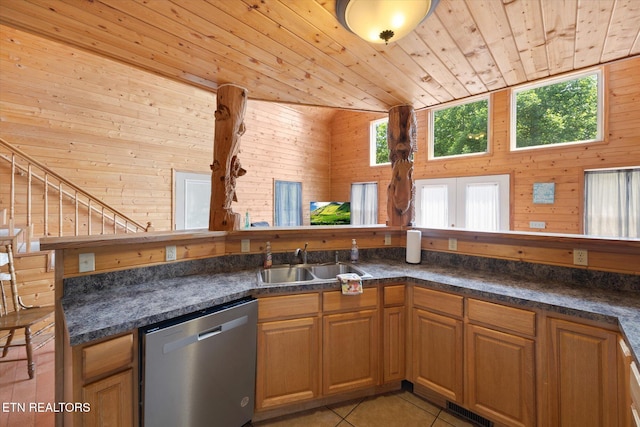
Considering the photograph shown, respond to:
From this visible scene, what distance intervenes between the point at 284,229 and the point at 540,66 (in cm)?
226

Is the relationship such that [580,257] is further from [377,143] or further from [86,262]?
[377,143]

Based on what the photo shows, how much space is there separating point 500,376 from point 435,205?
14.3 feet

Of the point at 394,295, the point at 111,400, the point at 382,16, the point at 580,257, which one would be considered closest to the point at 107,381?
the point at 111,400

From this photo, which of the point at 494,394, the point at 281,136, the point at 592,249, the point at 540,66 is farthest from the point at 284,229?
the point at 281,136

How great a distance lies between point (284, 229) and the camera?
2.21m

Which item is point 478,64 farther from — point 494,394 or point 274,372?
point 274,372

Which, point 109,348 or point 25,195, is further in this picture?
point 25,195

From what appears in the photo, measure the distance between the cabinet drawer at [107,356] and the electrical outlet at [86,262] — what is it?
2.07 feet

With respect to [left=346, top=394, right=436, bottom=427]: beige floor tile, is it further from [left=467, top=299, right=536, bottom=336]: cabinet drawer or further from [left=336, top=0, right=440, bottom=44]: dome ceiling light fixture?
[left=336, top=0, right=440, bottom=44]: dome ceiling light fixture

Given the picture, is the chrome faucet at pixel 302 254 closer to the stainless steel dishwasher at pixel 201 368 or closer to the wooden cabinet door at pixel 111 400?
the stainless steel dishwasher at pixel 201 368

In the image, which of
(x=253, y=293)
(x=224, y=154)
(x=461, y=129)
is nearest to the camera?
(x=253, y=293)

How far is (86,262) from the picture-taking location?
58.4 inches

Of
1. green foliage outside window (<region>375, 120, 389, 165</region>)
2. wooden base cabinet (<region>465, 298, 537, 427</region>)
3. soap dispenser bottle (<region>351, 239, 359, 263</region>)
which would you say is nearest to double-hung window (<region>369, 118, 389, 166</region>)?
green foliage outside window (<region>375, 120, 389, 165</region>)

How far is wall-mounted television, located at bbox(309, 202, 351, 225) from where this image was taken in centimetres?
648
